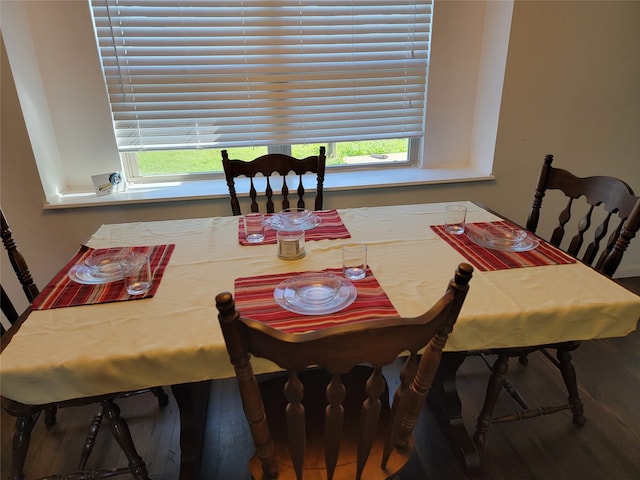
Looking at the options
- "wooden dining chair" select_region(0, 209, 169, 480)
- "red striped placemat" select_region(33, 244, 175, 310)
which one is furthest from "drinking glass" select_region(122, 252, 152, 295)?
"wooden dining chair" select_region(0, 209, 169, 480)

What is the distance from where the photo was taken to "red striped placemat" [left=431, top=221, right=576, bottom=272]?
46.7 inches

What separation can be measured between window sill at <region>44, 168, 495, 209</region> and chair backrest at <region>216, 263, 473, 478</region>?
150 centimetres

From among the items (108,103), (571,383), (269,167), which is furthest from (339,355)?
(108,103)

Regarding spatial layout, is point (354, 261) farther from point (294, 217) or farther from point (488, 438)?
point (488, 438)

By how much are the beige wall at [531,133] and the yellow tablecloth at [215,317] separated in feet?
3.24

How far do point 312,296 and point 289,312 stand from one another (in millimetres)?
96

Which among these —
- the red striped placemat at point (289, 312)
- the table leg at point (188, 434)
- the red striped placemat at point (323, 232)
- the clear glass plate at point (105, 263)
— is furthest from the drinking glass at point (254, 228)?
the table leg at point (188, 434)

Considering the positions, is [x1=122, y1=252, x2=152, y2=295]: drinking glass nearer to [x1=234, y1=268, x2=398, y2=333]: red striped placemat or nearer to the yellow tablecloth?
the yellow tablecloth

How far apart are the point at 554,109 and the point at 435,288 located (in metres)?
1.68

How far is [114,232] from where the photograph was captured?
59.7 inches

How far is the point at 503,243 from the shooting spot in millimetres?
1322

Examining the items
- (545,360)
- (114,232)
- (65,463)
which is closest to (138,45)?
(114,232)

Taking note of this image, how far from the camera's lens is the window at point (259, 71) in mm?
1983

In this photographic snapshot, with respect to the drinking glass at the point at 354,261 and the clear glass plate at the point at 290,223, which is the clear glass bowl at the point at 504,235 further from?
the clear glass plate at the point at 290,223
